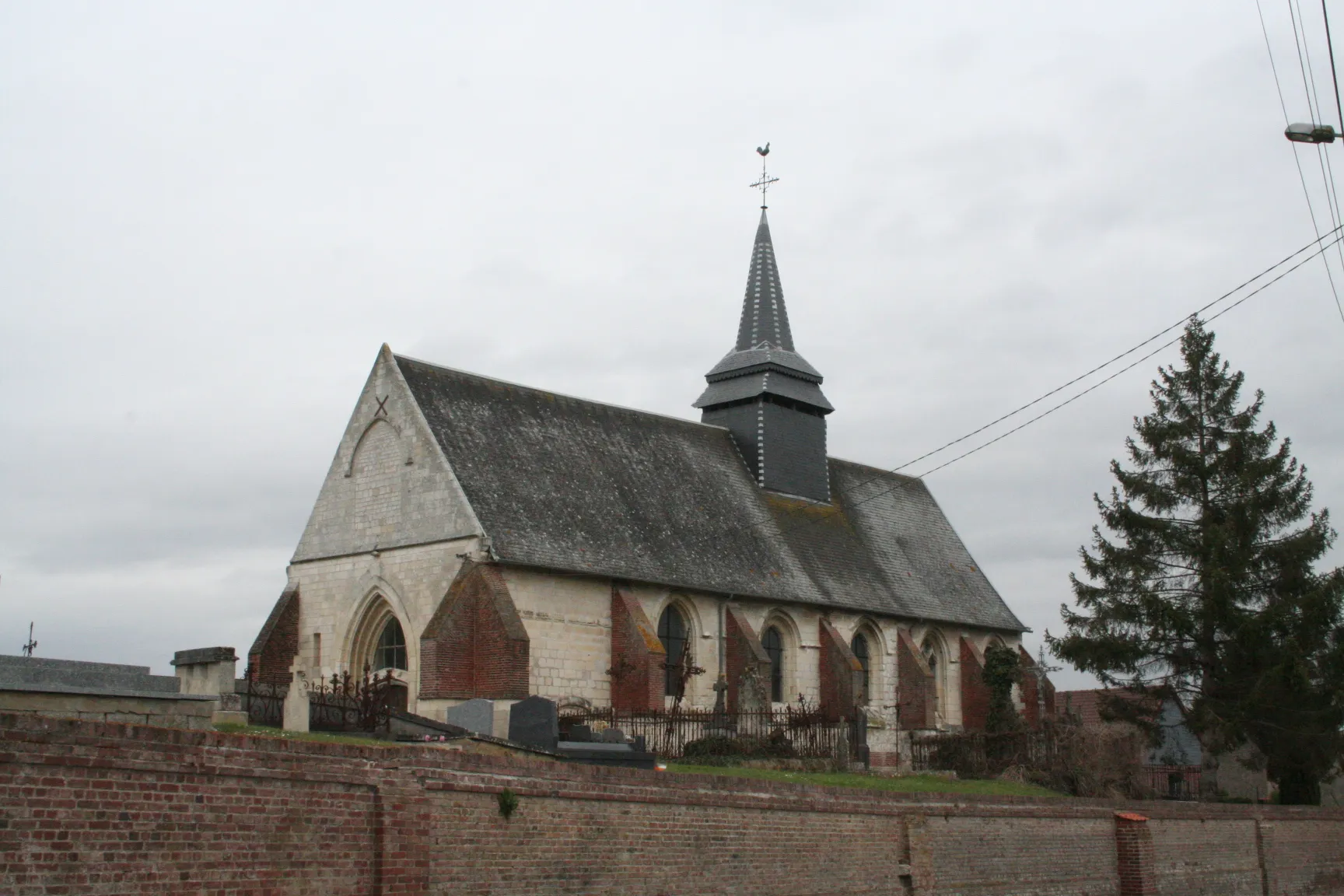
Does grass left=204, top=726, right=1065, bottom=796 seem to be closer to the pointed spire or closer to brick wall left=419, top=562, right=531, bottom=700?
brick wall left=419, top=562, right=531, bottom=700

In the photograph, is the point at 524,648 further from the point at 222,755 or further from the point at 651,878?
the point at 222,755

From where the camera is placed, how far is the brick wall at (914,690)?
37625mm

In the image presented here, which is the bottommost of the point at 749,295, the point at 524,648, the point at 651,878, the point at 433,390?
the point at 651,878

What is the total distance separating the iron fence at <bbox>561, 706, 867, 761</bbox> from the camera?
1045 inches

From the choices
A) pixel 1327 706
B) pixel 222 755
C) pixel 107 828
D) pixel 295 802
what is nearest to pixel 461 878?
pixel 295 802

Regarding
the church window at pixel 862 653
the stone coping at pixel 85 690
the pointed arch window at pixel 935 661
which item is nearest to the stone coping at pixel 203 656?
the stone coping at pixel 85 690

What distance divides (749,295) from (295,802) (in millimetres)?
32977

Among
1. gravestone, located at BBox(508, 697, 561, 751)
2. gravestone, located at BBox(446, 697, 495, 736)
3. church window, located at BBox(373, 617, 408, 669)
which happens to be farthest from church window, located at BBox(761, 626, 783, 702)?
gravestone, located at BBox(508, 697, 561, 751)

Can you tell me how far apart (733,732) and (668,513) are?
7919mm

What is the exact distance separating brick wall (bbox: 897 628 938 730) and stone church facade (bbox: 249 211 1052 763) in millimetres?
55

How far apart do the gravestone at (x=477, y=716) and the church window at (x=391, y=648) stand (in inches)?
181

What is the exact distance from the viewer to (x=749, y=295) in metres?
42.5

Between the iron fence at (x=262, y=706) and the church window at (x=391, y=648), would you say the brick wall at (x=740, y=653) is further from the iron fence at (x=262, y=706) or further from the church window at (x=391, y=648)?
the iron fence at (x=262, y=706)

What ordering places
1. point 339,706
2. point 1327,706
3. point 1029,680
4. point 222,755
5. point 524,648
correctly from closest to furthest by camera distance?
point 222,755 → point 339,706 → point 524,648 → point 1327,706 → point 1029,680
